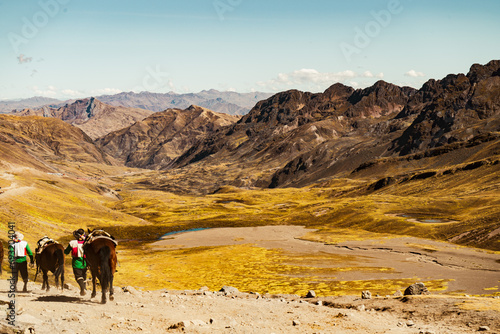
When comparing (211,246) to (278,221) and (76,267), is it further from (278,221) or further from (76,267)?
(76,267)

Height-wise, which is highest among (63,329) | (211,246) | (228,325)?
(63,329)

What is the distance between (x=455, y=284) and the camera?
60562 mm

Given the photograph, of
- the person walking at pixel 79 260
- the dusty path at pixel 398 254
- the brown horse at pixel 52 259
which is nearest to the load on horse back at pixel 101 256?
the person walking at pixel 79 260

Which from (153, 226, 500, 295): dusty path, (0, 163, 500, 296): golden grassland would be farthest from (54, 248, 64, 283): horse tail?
(153, 226, 500, 295): dusty path

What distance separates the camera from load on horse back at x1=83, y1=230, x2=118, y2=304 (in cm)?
2531

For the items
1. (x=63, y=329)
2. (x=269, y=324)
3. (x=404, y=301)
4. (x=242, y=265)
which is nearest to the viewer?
(x=63, y=329)

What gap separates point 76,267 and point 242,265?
2515 inches

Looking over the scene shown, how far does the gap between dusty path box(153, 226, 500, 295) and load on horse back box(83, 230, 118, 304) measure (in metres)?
48.6

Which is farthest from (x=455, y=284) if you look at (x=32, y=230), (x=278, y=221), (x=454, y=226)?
(x=278, y=221)

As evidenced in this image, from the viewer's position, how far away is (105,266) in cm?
2531

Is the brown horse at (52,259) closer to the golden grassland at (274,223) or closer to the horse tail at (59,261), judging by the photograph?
the horse tail at (59,261)

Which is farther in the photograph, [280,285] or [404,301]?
[280,285]

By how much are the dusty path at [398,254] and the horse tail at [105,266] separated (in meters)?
48.8

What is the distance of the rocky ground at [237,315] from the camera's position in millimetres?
19359
